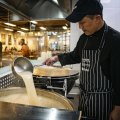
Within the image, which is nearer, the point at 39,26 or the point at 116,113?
the point at 116,113

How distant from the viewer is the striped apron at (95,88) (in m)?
1.54

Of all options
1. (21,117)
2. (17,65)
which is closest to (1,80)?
(17,65)

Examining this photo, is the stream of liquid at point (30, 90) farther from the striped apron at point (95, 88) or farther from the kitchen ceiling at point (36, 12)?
the kitchen ceiling at point (36, 12)

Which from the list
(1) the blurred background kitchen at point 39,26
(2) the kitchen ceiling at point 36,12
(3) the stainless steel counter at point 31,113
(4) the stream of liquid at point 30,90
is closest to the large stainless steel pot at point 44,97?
(4) the stream of liquid at point 30,90

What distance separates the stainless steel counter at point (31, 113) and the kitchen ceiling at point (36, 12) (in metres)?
2.07

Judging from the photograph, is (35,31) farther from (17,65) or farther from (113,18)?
(17,65)

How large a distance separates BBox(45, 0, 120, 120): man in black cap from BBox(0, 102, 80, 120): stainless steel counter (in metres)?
0.69

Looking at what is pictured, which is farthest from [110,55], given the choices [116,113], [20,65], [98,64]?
[20,65]

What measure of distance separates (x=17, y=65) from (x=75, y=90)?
2455 mm

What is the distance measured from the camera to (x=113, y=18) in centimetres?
247

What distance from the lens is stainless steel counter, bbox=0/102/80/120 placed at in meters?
Result: 0.78

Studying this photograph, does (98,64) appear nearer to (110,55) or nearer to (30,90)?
(110,55)

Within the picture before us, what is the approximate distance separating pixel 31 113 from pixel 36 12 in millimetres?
3308

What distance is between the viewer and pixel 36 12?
3912mm
